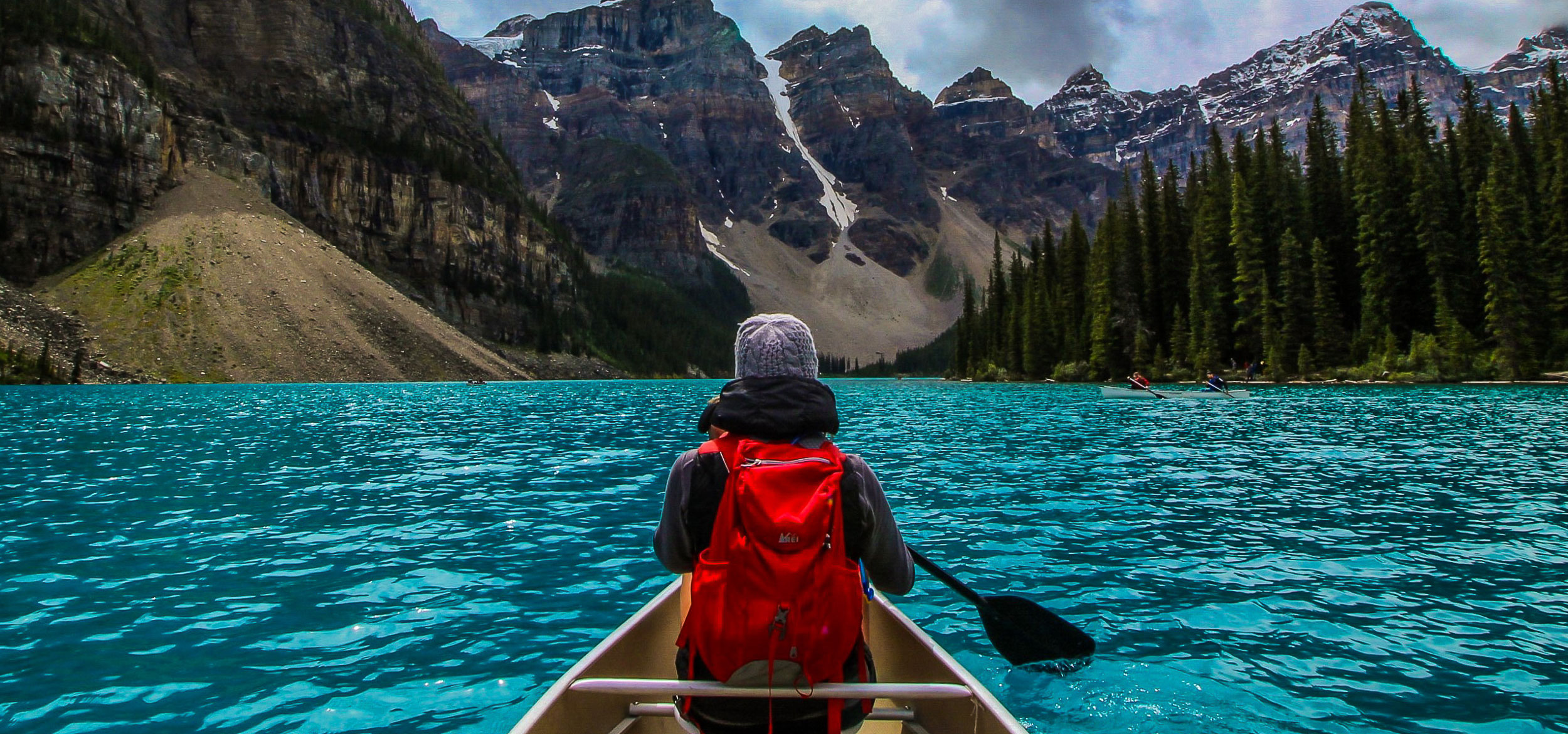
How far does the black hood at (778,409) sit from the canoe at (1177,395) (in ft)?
149

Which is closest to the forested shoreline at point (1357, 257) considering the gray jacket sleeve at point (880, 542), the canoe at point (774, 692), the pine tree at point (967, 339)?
the pine tree at point (967, 339)

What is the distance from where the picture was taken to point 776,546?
3504 mm

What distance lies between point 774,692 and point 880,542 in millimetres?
998

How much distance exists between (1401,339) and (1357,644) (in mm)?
69466

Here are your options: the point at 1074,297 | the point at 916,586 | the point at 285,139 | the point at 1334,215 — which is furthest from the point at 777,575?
the point at 285,139

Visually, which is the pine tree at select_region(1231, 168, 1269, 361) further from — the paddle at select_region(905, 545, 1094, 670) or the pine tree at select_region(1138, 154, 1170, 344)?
the paddle at select_region(905, 545, 1094, 670)

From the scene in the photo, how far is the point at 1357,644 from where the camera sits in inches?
287

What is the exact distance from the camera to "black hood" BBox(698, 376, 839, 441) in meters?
3.88

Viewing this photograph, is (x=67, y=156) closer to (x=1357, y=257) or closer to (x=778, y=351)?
(x=778, y=351)

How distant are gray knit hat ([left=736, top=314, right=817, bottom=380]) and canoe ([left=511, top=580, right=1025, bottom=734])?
5.20 feet

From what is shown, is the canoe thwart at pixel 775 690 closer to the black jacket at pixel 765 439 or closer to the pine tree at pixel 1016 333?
the black jacket at pixel 765 439

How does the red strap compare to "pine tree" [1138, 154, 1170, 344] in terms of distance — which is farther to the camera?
"pine tree" [1138, 154, 1170, 344]

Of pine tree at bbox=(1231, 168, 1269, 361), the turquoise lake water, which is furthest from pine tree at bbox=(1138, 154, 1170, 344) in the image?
the turquoise lake water

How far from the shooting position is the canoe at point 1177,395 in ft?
154
